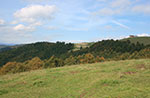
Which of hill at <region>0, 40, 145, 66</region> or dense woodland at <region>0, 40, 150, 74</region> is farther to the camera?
hill at <region>0, 40, 145, 66</region>

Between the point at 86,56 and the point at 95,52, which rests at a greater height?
the point at 86,56

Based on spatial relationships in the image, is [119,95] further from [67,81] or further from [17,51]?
[17,51]

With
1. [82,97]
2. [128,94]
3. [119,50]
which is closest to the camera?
[128,94]

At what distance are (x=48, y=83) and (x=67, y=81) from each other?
2129 millimetres

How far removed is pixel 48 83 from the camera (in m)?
13.9

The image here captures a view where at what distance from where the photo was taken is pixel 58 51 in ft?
550

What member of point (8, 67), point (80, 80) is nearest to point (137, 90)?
point (80, 80)

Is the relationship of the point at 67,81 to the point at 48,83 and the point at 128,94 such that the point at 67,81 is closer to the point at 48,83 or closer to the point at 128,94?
the point at 48,83

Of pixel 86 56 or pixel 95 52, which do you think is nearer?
pixel 86 56

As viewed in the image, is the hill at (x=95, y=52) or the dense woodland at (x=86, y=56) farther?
the hill at (x=95, y=52)

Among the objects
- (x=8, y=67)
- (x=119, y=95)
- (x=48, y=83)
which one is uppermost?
(x=119, y=95)

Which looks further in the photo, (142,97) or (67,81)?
(67,81)

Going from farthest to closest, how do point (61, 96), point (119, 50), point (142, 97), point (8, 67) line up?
point (119, 50) < point (8, 67) < point (61, 96) < point (142, 97)

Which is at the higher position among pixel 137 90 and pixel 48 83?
pixel 137 90
